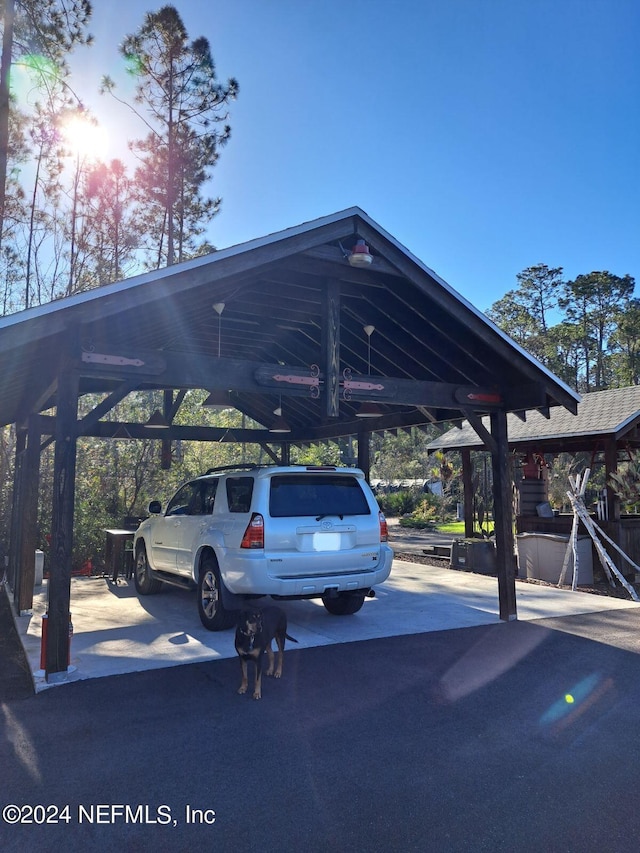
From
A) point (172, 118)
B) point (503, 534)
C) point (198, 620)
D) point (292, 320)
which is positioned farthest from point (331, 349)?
point (172, 118)

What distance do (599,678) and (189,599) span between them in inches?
240

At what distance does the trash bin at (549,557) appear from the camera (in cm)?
1276

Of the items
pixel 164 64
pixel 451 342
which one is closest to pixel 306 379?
pixel 451 342

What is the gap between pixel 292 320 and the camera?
30.8 ft

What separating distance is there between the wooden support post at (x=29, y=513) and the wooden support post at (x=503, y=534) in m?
6.36

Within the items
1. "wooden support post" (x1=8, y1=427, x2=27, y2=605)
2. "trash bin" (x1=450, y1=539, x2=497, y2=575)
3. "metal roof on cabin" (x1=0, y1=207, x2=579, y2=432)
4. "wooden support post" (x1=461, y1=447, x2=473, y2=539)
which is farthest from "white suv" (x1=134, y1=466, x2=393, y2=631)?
"wooden support post" (x1=461, y1=447, x2=473, y2=539)

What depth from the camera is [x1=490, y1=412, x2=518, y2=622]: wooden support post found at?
813 centimetres

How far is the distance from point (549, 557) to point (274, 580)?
8759mm

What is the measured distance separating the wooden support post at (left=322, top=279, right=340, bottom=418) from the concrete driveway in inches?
109

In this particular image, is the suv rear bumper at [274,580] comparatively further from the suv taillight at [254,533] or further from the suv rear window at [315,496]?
the suv rear window at [315,496]

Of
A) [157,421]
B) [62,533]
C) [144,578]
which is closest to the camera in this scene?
[62,533]

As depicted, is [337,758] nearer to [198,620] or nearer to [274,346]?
[198,620]

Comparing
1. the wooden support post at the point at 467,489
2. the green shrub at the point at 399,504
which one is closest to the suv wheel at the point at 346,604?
the wooden support post at the point at 467,489

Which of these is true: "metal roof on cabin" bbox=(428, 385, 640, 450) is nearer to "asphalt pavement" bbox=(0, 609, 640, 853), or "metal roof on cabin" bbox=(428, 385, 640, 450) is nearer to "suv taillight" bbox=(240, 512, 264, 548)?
"asphalt pavement" bbox=(0, 609, 640, 853)
